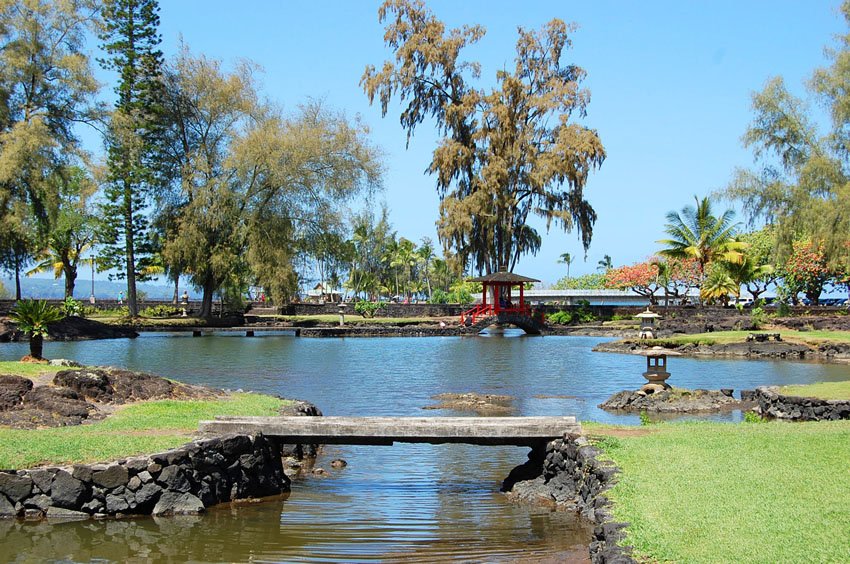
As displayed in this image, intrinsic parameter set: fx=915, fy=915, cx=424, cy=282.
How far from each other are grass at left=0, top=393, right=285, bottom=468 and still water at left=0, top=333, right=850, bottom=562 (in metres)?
0.79

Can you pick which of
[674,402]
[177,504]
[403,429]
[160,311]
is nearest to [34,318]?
[177,504]

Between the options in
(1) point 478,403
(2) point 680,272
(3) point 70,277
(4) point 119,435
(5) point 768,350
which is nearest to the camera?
(4) point 119,435

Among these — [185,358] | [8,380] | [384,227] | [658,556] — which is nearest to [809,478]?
[658,556]

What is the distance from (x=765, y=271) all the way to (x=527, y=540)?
170 ft

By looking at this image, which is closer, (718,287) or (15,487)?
(15,487)

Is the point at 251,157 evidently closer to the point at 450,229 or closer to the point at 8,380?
the point at 450,229

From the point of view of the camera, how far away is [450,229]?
4919cm

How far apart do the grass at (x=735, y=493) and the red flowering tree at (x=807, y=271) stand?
45438 mm

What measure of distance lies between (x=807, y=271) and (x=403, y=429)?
48.3m

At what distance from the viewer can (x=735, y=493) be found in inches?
327

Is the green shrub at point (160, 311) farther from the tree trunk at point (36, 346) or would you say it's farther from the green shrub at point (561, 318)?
the tree trunk at point (36, 346)

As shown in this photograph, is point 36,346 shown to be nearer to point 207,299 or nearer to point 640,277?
point 207,299

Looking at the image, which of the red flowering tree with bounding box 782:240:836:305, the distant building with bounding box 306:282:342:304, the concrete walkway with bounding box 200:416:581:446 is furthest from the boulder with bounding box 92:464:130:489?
the distant building with bounding box 306:282:342:304

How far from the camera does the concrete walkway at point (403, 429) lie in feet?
37.7
